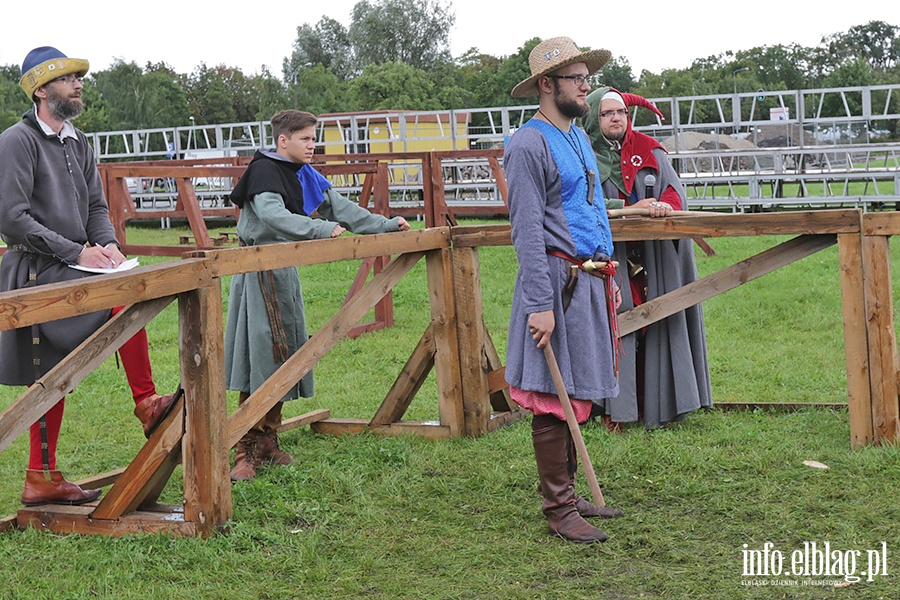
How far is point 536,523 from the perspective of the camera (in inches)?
166

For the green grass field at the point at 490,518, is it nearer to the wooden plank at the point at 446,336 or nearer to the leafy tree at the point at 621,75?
the wooden plank at the point at 446,336

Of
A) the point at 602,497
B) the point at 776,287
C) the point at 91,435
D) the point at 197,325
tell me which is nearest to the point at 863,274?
the point at 602,497

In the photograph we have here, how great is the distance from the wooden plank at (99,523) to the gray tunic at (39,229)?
1.75 feet

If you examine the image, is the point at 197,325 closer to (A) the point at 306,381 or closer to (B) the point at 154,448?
(B) the point at 154,448

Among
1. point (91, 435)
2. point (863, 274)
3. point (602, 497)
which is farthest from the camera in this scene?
point (91, 435)

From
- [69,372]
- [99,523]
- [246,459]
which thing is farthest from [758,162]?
[69,372]

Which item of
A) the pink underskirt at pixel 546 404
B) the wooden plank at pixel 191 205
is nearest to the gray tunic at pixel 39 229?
the pink underskirt at pixel 546 404

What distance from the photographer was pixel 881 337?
4895 mm

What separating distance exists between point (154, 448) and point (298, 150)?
157 centimetres

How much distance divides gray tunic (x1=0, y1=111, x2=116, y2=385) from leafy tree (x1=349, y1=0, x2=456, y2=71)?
63.5 meters

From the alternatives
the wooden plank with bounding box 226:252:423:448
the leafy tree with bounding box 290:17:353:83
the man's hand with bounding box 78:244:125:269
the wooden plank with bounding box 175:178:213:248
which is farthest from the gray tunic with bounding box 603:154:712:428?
the leafy tree with bounding box 290:17:353:83

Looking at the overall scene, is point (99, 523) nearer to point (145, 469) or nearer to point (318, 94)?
point (145, 469)

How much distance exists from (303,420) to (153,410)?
4.76 ft

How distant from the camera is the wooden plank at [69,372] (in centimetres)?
360
